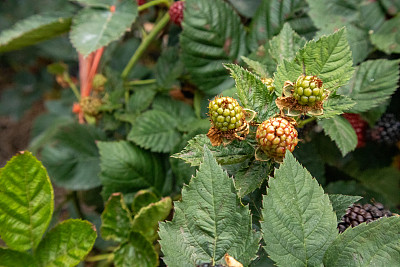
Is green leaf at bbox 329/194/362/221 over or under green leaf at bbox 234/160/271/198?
under

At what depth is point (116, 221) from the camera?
0.71 m

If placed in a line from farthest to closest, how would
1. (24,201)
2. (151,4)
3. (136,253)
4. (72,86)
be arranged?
1. (72,86)
2. (151,4)
3. (136,253)
4. (24,201)

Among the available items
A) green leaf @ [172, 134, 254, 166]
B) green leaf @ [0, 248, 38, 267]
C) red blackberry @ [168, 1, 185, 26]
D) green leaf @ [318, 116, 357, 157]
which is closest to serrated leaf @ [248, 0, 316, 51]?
red blackberry @ [168, 1, 185, 26]

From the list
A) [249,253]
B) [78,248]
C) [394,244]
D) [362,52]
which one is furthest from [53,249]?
[362,52]

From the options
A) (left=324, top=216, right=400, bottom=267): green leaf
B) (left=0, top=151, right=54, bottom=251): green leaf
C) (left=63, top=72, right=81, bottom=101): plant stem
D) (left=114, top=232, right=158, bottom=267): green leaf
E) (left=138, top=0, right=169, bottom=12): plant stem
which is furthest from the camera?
(left=63, top=72, right=81, bottom=101): plant stem

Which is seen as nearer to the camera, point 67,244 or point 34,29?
point 67,244

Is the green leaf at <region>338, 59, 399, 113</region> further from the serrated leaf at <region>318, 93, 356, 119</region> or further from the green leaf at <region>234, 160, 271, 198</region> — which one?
the green leaf at <region>234, 160, 271, 198</region>

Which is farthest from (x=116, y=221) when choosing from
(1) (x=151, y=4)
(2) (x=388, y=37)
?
(2) (x=388, y=37)

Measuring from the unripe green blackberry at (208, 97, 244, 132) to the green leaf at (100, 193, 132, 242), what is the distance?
0.33 meters

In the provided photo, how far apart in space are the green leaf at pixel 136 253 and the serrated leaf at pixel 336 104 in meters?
0.39

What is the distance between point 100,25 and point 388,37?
2.11 ft

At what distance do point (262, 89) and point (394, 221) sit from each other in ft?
0.77

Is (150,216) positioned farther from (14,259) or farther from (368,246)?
(368,246)

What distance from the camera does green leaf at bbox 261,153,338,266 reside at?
458 mm
